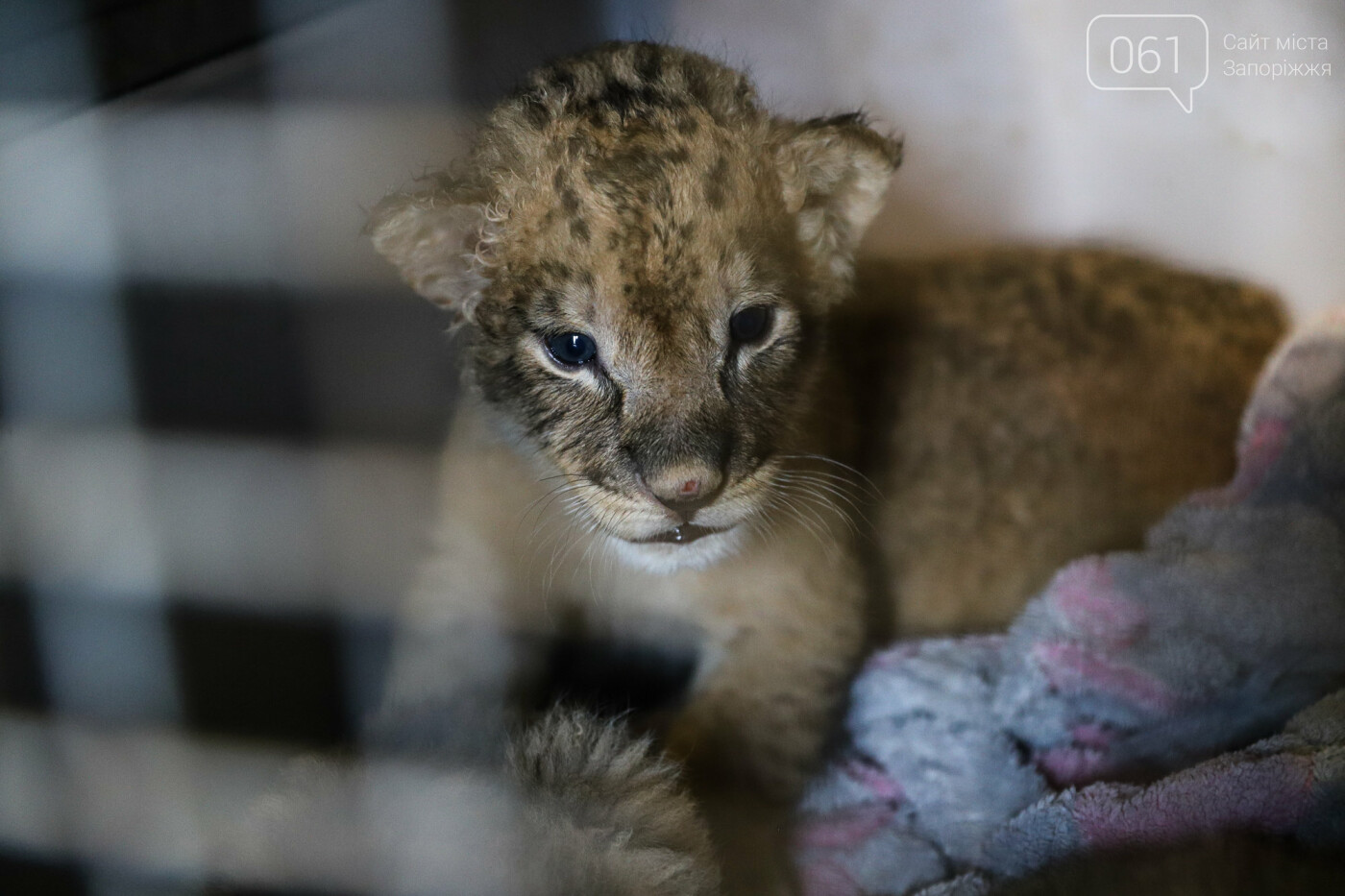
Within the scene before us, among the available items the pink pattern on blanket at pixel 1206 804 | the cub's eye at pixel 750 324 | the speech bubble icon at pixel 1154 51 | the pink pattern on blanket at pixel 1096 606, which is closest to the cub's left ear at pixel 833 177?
the cub's eye at pixel 750 324

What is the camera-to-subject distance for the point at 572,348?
1.09 meters

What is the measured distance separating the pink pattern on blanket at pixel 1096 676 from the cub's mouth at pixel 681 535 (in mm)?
493

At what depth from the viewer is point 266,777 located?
1.13 meters

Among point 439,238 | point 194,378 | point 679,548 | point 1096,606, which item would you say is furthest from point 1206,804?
point 194,378

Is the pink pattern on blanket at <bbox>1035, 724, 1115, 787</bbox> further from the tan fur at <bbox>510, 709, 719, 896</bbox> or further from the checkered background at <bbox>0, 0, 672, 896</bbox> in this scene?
the checkered background at <bbox>0, 0, 672, 896</bbox>

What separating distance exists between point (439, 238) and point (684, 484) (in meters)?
0.36

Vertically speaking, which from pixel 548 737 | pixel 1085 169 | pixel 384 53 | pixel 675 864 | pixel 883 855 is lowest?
pixel 883 855

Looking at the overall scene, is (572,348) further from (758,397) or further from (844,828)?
(844,828)

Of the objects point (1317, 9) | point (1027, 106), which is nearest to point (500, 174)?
point (1027, 106)

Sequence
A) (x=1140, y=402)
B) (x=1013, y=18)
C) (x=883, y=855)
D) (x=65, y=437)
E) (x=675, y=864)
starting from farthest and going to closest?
(x=1140, y=402) < (x=1013, y=18) < (x=883, y=855) < (x=65, y=437) < (x=675, y=864)

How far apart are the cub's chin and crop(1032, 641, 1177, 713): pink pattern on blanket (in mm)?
438

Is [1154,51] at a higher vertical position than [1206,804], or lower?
higher

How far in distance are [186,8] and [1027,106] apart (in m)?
1.05

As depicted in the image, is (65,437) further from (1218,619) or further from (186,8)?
(1218,619)
